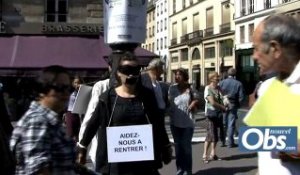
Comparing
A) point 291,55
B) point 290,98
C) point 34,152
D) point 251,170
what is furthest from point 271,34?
point 251,170

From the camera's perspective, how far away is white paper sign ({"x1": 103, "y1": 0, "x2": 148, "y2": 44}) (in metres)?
5.48

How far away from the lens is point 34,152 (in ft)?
10.5

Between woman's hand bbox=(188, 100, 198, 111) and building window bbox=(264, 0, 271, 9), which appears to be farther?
building window bbox=(264, 0, 271, 9)

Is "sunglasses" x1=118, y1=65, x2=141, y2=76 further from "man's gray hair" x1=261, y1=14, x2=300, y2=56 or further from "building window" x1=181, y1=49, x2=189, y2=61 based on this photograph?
"building window" x1=181, y1=49, x2=189, y2=61

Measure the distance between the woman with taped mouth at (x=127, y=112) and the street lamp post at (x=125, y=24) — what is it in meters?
0.85

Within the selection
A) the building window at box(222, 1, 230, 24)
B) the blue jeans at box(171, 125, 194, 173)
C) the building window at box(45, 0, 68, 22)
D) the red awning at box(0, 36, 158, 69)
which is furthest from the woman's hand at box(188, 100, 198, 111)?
the building window at box(222, 1, 230, 24)

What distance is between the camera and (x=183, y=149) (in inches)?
309

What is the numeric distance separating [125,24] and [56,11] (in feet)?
58.8

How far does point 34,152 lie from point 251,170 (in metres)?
6.20

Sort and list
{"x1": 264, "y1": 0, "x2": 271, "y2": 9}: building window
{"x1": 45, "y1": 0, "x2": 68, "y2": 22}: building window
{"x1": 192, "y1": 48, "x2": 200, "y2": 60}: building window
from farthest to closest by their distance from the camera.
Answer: {"x1": 192, "y1": 48, "x2": 200, "y2": 60}: building window < {"x1": 264, "y1": 0, "x2": 271, "y2": 9}: building window < {"x1": 45, "y1": 0, "x2": 68, "y2": 22}: building window

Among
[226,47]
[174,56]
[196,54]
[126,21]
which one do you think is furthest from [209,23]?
[126,21]

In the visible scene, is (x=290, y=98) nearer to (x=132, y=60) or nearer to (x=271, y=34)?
(x=271, y=34)

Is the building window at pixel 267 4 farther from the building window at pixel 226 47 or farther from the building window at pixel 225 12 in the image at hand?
the building window at pixel 225 12

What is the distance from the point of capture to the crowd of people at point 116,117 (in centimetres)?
216
